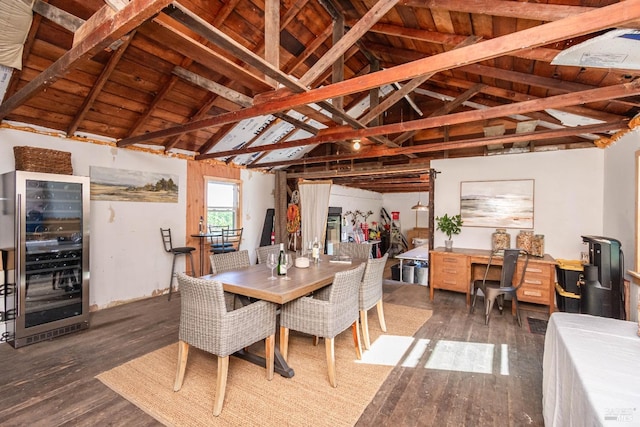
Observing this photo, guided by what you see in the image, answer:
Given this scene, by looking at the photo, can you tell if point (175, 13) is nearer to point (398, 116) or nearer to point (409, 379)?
point (409, 379)

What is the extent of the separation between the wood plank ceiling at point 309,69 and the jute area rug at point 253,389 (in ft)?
7.75

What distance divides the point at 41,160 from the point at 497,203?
6.26 meters

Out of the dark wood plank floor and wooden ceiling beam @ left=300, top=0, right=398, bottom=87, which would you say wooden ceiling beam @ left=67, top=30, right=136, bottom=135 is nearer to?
wooden ceiling beam @ left=300, top=0, right=398, bottom=87

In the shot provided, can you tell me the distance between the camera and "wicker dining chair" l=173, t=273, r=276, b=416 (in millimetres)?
2098

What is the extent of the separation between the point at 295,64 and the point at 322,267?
8.96 feet

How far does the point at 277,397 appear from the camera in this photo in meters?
2.26

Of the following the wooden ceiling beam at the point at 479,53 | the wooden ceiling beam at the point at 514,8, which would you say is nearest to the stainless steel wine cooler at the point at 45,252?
the wooden ceiling beam at the point at 479,53

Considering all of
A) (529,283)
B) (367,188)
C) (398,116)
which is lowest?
(529,283)

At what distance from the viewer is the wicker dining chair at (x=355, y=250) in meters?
4.29

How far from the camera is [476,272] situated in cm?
507

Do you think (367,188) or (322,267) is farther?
(367,188)

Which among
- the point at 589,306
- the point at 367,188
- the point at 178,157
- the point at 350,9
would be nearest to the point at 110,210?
the point at 178,157

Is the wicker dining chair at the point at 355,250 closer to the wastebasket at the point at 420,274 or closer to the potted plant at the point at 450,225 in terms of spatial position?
the potted plant at the point at 450,225

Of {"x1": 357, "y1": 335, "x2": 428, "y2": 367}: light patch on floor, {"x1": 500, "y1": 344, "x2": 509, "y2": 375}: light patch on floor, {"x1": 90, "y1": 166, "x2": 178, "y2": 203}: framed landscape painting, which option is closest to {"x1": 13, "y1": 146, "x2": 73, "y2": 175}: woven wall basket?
{"x1": 90, "y1": 166, "x2": 178, "y2": 203}: framed landscape painting
